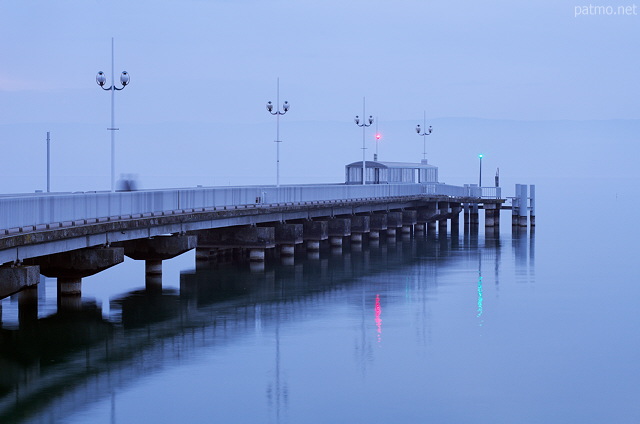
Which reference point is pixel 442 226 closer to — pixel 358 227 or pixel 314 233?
pixel 358 227

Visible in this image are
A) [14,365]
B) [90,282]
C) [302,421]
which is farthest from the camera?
[90,282]

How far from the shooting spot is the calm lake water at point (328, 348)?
25141 millimetres

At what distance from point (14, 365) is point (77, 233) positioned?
20.2ft

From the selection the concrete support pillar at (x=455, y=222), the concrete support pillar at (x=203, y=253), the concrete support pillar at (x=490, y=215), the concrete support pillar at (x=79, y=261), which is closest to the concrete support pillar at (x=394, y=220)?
the concrete support pillar at (x=455, y=222)

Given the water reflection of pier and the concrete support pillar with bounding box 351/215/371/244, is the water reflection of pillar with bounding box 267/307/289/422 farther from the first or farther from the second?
the concrete support pillar with bounding box 351/215/371/244

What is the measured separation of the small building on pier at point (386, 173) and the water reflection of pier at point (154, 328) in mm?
25699

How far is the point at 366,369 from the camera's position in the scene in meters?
29.2

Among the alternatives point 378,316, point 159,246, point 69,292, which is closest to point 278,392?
point 378,316

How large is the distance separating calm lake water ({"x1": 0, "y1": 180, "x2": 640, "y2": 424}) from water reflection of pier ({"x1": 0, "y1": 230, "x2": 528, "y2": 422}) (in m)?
0.07

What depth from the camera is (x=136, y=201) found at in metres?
39.1

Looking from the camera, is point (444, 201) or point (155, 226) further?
point (444, 201)

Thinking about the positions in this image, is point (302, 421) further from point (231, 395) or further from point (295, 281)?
point (295, 281)

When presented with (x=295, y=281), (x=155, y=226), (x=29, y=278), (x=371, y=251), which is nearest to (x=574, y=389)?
(x=29, y=278)

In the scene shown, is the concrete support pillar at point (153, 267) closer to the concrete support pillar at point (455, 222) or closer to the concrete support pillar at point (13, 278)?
the concrete support pillar at point (13, 278)
